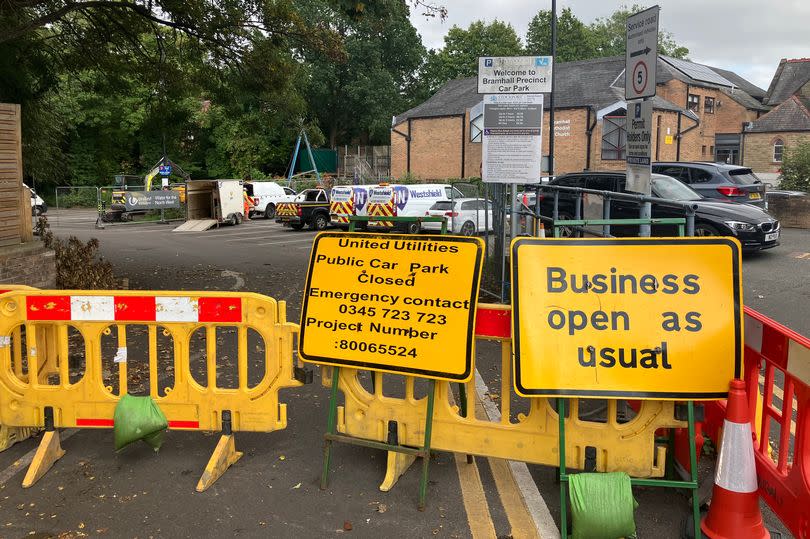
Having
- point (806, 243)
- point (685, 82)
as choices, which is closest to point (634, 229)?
point (806, 243)

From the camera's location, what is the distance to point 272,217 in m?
32.3

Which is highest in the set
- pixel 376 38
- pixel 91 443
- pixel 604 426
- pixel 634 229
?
pixel 376 38

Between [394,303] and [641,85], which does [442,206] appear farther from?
[394,303]

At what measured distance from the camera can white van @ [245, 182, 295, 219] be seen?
31.6 metres

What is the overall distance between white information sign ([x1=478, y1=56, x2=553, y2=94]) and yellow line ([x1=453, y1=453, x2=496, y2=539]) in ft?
19.2

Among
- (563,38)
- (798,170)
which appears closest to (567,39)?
(563,38)

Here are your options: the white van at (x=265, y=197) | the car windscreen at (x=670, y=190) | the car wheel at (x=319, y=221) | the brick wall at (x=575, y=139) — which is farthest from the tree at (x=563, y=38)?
the car windscreen at (x=670, y=190)

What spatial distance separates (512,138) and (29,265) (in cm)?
686

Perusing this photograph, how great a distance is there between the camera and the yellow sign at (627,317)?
3891 millimetres

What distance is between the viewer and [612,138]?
126 feet

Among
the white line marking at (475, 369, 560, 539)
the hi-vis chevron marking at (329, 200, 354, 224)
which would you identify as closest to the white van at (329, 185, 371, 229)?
the hi-vis chevron marking at (329, 200, 354, 224)

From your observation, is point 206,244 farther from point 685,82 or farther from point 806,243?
point 685,82

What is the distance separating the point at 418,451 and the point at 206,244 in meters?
17.1

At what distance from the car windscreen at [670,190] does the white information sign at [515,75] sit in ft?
20.3
